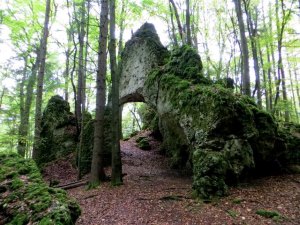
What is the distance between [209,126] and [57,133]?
909cm

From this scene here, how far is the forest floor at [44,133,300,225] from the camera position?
17.7ft

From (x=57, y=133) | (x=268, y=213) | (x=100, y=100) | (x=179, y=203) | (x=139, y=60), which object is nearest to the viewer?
(x=268, y=213)

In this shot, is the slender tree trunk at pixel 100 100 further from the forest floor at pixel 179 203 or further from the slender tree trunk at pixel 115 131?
the forest floor at pixel 179 203

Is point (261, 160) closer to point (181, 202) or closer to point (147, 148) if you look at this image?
point (181, 202)

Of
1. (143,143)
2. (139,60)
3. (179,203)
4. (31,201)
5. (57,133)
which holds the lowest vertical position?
(179,203)

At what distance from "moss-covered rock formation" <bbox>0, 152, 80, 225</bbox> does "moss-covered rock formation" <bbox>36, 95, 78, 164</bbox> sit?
25.5 ft

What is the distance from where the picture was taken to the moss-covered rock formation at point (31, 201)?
3652mm

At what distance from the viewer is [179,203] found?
6.30 m

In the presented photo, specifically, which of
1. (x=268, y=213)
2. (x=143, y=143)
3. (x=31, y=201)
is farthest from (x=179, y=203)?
(x=143, y=143)

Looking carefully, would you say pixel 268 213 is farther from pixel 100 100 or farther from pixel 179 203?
pixel 100 100

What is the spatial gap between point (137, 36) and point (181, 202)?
916 cm

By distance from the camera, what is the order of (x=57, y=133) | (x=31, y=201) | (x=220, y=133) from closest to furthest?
(x=31, y=201), (x=220, y=133), (x=57, y=133)

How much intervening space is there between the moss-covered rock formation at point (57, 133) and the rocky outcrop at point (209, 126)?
5049mm

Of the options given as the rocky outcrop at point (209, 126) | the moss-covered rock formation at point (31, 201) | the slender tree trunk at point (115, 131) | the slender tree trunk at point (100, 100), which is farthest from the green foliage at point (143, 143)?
the moss-covered rock formation at point (31, 201)
